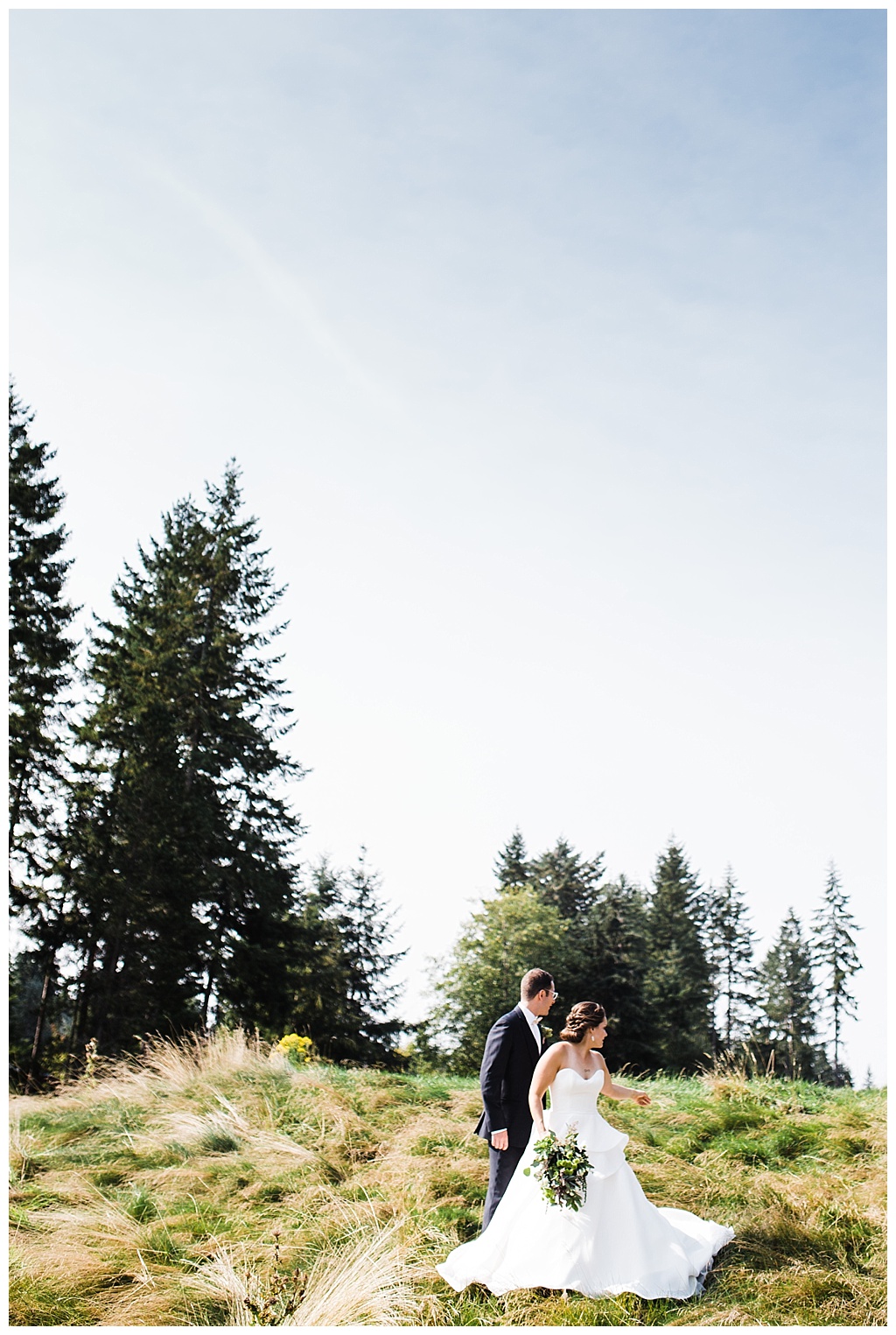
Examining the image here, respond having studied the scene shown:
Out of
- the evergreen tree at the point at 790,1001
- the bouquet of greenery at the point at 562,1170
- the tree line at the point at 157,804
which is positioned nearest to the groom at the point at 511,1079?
the bouquet of greenery at the point at 562,1170

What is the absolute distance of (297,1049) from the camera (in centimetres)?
1490

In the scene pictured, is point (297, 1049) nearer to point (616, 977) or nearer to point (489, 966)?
point (489, 966)

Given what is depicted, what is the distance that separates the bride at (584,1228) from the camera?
18.7 ft

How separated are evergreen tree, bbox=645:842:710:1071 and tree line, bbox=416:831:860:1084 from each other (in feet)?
0.24

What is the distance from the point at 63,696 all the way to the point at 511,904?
932 inches

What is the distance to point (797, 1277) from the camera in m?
6.02

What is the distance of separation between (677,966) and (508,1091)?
43.7m

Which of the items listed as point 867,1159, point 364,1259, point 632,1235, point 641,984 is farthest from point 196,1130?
point 641,984

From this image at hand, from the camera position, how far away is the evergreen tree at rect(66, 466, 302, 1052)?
67.6ft

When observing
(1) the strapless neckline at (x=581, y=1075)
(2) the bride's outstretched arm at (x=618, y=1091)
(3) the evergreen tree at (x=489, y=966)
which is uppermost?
(1) the strapless neckline at (x=581, y=1075)

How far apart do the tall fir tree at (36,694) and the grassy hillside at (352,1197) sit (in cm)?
848

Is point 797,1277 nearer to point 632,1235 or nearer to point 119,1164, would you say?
point 632,1235

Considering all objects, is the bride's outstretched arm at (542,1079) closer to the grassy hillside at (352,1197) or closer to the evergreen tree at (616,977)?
the grassy hillside at (352,1197)


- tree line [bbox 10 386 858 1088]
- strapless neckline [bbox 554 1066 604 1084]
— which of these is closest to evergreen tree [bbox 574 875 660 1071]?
tree line [bbox 10 386 858 1088]
